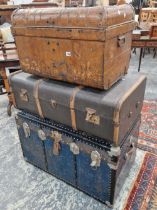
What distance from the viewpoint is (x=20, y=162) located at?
2.60 m

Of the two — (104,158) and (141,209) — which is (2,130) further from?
(141,209)

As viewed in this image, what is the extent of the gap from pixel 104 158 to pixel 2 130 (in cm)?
207

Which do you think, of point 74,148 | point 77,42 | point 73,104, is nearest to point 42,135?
point 74,148

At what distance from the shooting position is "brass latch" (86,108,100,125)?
161 centimetres

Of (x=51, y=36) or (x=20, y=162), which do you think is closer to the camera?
(x=51, y=36)

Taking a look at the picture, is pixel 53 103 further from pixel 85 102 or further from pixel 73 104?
pixel 85 102

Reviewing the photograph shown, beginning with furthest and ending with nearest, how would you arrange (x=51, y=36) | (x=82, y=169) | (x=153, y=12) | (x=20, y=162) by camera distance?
(x=153, y=12) < (x=20, y=162) < (x=82, y=169) < (x=51, y=36)

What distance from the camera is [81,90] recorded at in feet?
Answer: 5.57

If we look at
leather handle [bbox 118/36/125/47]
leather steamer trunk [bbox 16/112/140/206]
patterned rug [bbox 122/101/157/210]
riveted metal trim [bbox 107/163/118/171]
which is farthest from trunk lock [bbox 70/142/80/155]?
leather handle [bbox 118/36/125/47]

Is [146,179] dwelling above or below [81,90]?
below

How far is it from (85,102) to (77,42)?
47 cm

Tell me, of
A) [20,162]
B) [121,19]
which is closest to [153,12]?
[121,19]

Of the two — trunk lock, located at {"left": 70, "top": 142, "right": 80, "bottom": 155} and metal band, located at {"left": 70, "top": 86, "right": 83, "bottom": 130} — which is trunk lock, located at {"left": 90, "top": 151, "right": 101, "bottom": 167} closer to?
trunk lock, located at {"left": 70, "top": 142, "right": 80, "bottom": 155}

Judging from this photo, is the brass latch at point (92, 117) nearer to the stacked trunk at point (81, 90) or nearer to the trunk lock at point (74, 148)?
the stacked trunk at point (81, 90)
